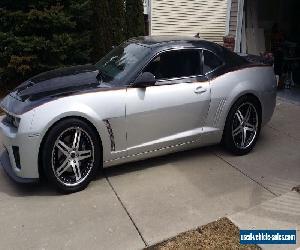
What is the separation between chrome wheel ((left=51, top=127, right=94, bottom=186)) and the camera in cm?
398

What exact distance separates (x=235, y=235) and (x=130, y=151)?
1.59 m

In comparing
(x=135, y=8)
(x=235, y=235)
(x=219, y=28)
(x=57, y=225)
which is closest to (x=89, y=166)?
(x=57, y=225)

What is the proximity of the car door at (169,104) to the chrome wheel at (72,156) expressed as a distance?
50 centimetres

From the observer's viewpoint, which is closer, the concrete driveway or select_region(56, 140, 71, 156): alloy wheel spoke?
the concrete driveway

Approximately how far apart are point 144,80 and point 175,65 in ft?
1.99

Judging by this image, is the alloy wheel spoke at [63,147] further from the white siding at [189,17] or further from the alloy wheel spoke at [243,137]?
the white siding at [189,17]

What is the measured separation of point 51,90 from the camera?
4145mm

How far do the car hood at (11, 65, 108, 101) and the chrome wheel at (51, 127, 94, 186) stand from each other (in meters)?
0.49

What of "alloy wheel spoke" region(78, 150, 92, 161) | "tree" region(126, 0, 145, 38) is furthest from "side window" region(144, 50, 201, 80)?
"tree" region(126, 0, 145, 38)

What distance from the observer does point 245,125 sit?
5207mm

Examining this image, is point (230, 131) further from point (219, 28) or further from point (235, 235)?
point (219, 28)

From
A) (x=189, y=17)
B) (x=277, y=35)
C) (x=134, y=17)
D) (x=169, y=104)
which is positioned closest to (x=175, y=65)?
(x=169, y=104)

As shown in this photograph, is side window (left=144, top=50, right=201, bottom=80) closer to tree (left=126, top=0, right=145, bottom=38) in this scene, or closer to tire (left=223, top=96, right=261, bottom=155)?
tire (left=223, top=96, right=261, bottom=155)

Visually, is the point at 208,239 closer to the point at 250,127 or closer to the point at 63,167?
the point at 63,167
